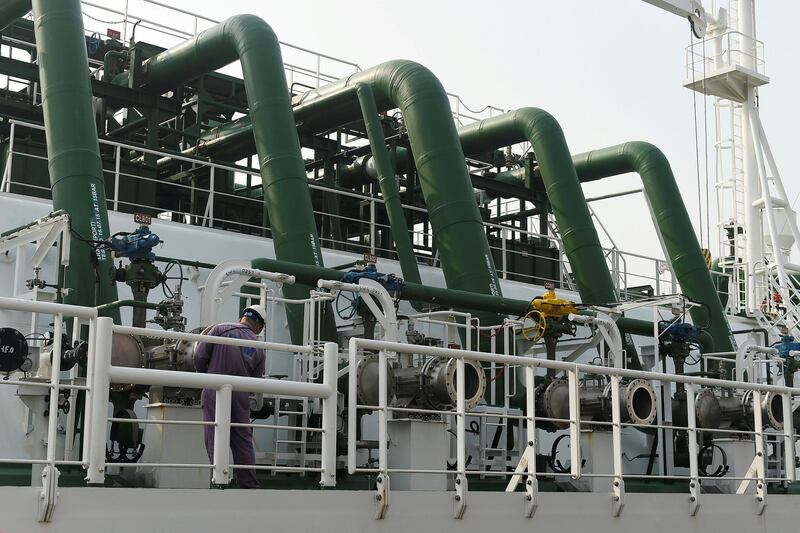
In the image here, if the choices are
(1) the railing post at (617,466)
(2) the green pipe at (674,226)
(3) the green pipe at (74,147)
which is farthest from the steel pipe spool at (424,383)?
A: (2) the green pipe at (674,226)

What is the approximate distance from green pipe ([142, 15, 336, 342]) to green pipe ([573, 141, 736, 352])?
283 inches

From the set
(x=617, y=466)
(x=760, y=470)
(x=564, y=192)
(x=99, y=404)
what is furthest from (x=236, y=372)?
(x=564, y=192)

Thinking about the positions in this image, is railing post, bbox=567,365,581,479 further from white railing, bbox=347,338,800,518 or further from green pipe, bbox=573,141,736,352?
green pipe, bbox=573,141,736,352

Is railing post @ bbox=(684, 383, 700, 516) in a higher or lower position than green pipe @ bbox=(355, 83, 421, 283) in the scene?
lower

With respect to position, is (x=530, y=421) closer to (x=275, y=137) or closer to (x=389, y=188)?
(x=275, y=137)

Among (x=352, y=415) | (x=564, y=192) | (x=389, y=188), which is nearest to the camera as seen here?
(x=352, y=415)

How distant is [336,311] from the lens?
13195mm

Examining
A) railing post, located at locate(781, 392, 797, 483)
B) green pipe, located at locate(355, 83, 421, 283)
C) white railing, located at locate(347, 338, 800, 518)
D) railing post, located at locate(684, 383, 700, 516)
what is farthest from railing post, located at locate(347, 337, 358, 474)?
green pipe, located at locate(355, 83, 421, 283)

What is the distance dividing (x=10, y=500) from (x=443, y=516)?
3.18 meters

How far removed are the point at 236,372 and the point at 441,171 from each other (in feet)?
25.7

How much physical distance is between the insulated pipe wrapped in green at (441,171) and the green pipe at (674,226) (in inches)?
180

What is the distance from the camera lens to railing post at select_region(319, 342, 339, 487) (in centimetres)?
707

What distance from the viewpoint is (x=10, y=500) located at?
18.6 feet

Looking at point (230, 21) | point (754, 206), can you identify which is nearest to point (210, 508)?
point (230, 21)
